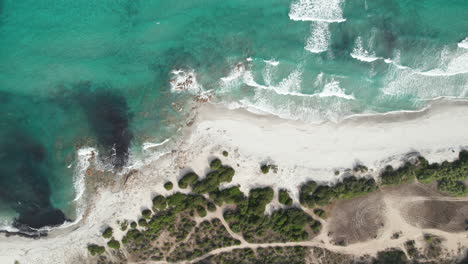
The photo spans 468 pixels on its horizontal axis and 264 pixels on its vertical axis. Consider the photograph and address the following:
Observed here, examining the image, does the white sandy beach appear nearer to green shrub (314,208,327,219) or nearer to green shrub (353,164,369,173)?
green shrub (353,164,369,173)

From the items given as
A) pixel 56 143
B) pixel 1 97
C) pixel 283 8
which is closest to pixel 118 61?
pixel 56 143

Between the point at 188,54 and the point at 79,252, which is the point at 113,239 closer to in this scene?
the point at 79,252

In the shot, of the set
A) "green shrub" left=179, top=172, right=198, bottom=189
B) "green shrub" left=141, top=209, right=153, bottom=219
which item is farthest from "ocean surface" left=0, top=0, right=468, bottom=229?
"green shrub" left=141, top=209, right=153, bottom=219

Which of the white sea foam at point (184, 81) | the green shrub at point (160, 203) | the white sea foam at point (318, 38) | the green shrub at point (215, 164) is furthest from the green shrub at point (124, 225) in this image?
the white sea foam at point (318, 38)

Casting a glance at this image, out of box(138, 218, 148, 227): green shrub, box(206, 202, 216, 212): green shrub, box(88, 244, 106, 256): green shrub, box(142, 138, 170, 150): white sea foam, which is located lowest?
box(88, 244, 106, 256): green shrub

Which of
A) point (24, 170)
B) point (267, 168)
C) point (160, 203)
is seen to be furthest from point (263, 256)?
point (24, 170)

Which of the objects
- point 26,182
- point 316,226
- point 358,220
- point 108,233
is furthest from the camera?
point 26,182

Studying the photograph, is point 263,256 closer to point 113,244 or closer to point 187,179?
point 187,179
